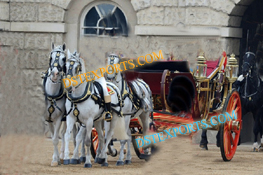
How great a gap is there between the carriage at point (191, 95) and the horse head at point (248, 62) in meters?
1.49

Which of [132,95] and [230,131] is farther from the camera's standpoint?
[230,131]

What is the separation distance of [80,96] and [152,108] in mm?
1348

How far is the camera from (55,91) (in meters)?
7.34

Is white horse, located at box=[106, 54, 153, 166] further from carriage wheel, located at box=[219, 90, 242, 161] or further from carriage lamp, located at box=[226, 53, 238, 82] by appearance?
carriage lamp, located at box=[226, 53, 238, 82]

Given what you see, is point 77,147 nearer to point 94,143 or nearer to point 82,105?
point 82,105

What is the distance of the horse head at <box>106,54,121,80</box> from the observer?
7038 mm

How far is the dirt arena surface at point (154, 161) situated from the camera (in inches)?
80.5

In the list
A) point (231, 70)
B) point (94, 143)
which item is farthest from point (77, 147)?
point (231, 70)

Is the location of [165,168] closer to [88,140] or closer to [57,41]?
[88,140]

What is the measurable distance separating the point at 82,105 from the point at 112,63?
684mm

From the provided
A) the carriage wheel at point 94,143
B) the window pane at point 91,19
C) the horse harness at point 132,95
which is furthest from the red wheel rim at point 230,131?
the window pane at point 91,19

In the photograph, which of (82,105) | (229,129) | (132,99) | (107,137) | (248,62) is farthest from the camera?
(248,62)

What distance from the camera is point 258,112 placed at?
421 inches

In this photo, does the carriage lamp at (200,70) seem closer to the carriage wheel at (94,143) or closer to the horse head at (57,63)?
the horse head at (57,63)
